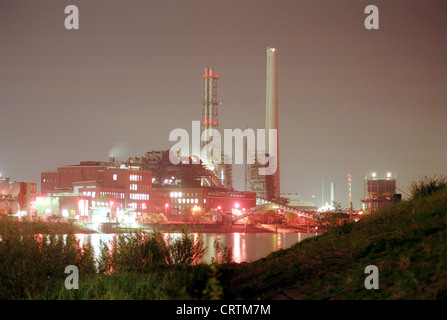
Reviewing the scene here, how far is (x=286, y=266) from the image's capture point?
568 inches

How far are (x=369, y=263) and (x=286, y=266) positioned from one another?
2.92 metres

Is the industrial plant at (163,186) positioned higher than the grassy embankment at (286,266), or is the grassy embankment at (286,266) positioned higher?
the industrial plant at (163,186)

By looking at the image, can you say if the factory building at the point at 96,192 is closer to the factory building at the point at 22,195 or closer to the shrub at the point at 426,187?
the factory building at the point at 22,195

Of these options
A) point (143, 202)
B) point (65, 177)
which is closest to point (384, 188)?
point (143, 202)

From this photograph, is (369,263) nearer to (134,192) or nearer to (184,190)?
→ (134,192)

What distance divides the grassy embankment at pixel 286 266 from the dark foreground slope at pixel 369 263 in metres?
0.02

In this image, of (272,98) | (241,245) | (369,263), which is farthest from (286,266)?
(272,98)

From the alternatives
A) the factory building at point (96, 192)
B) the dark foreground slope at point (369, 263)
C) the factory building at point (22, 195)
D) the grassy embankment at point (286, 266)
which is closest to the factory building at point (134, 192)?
the factory building at point (96, 192)

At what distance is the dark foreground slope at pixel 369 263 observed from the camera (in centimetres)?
1002

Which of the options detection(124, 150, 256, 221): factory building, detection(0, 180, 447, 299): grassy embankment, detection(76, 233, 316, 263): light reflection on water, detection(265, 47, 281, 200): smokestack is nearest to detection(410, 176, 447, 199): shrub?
detection(0, 180, 447, 299): grassy embankment

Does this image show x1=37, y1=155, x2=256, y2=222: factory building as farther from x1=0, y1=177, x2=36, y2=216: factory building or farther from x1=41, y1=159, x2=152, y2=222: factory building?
x1=0, y1=177, x2=36, y2=216: factory building

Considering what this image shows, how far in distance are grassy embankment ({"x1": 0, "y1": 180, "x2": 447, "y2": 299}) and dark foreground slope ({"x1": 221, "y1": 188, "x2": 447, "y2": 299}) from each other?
21 mm

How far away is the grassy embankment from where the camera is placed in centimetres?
1063
